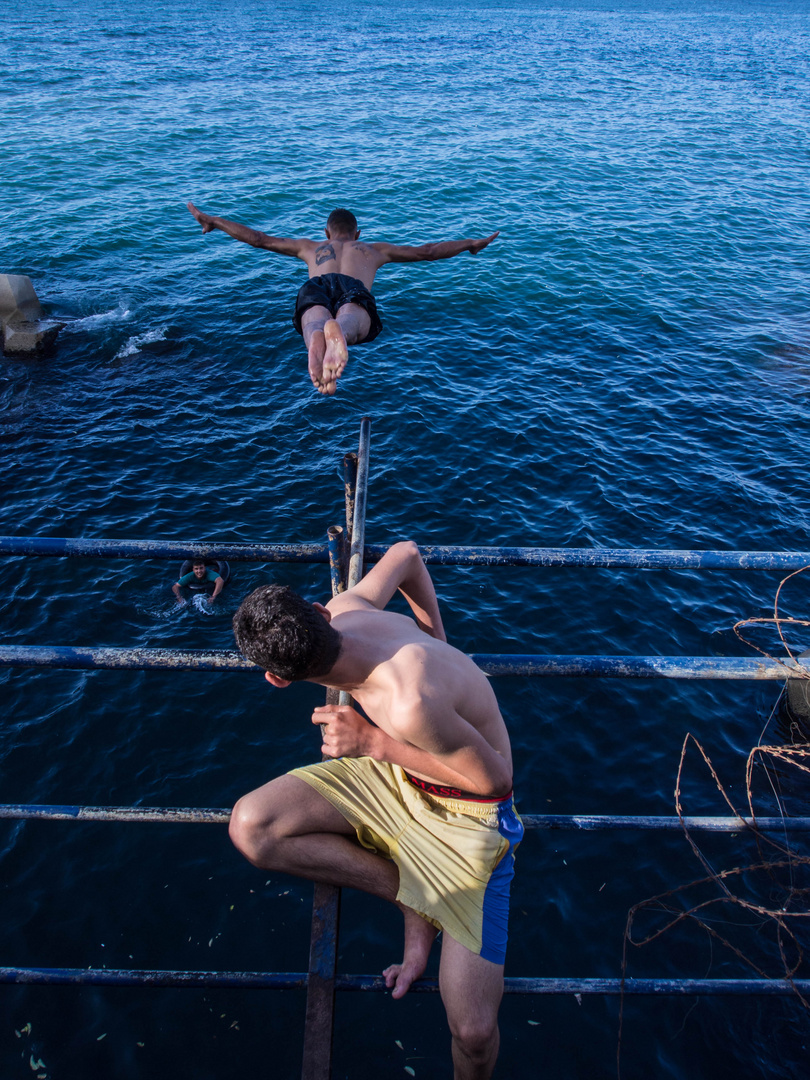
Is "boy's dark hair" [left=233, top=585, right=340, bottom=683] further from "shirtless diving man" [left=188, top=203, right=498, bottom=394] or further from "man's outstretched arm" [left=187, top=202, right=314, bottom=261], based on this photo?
"man's outstretched arm" [left=187, top=202, right=314, bottom=261]

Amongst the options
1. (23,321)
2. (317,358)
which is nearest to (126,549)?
(317,358)

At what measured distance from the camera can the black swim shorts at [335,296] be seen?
7.98 m

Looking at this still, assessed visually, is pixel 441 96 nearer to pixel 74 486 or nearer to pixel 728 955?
pixel 74 486

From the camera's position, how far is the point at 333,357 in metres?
6.09

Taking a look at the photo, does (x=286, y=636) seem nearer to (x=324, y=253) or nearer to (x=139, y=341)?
(x=324, y=253)

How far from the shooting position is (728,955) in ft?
23.7

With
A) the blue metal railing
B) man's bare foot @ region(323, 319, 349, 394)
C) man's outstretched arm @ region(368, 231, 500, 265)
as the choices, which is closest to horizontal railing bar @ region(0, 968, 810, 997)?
the blue metal railing

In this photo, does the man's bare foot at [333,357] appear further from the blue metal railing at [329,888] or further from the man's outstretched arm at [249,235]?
the blue metal railing at [329,888]

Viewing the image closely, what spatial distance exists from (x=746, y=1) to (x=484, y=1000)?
154m

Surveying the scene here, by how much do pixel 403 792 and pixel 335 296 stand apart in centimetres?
629

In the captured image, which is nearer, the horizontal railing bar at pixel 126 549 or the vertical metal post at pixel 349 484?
the horizontal railing bar at pixel 126 549

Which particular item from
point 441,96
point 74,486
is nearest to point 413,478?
point 74,486

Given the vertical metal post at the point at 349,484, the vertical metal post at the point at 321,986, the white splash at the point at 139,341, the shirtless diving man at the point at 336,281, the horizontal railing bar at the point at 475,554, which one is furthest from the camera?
the white splash at the point at 139,341

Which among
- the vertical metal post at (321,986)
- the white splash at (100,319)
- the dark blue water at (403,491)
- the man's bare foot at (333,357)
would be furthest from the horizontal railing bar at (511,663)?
the white splash at (100,319)
